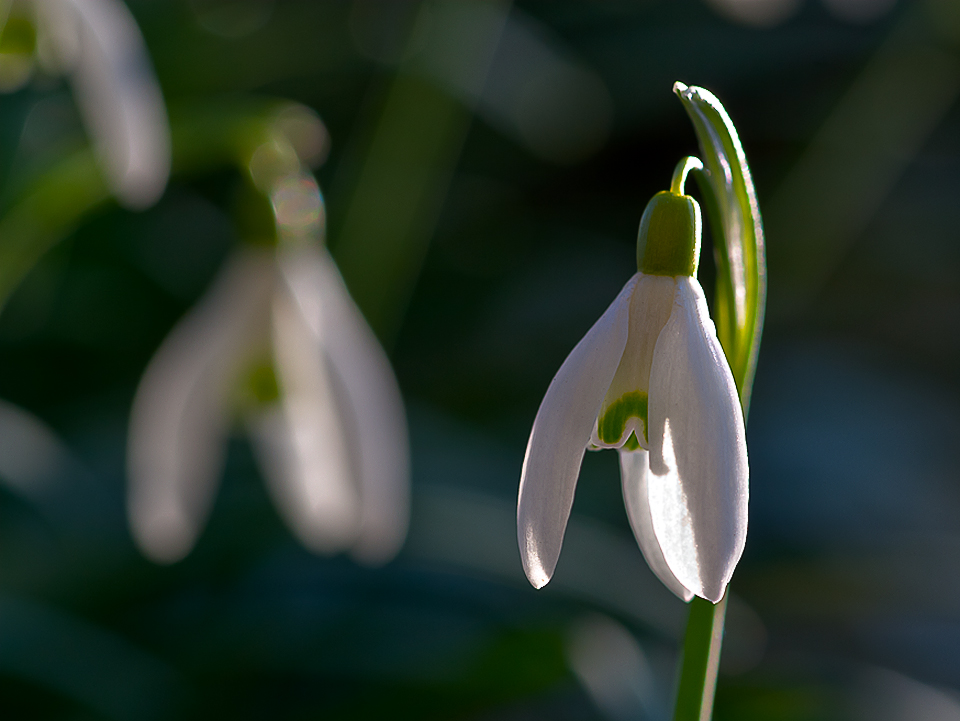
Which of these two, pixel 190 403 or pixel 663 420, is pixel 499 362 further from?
pixel 663 420

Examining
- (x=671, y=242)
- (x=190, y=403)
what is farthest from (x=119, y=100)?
(x=671, y=242)

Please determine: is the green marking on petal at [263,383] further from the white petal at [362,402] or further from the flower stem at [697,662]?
the flower stem at [697,662]

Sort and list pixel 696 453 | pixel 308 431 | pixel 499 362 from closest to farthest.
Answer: pixel 696 453
pixel 308 431
pixel 499 362

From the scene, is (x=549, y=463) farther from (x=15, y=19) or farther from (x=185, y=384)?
(x=15, y=19)

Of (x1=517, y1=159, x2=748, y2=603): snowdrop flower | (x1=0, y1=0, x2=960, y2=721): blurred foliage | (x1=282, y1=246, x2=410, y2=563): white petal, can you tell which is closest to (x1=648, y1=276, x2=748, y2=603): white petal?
(x1=517, y1=159, x2=748, y2=603): snowdrop flower

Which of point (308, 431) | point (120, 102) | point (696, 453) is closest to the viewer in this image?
point (696, 453)

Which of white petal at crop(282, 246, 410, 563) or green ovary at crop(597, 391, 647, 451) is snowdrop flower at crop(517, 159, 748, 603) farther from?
white petal at crop(282, 246, 410, 563)
